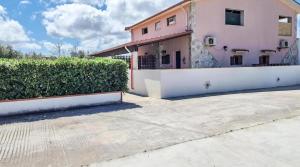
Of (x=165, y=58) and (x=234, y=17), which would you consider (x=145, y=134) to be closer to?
(x=165, y=58)

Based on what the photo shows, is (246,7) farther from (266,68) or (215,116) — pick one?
(215,116)

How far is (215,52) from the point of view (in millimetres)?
19766

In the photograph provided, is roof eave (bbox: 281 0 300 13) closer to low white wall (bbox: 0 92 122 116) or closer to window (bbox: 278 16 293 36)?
window (bbox: 278 16 293 36)

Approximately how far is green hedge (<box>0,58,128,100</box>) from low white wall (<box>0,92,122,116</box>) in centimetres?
25

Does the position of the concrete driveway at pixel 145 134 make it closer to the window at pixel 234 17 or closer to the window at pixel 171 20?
the window at pixel 234 17

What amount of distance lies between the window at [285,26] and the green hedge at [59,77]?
55.7ft

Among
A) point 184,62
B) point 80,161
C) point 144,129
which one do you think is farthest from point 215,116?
point 184,62

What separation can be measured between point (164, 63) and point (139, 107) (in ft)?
39.0

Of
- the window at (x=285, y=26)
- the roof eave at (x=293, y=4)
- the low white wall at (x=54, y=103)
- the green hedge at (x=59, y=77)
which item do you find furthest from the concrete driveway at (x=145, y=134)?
the roof eave at (x=293, y=4)

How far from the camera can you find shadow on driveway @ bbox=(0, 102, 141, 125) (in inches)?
380

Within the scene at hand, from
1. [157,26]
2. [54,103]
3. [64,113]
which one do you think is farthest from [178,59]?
[64,113]

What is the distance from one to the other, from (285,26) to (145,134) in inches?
844

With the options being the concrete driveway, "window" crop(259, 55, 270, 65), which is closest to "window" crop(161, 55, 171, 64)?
"window" crop(259, 55, 270, 65)

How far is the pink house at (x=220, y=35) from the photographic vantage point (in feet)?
62.5
